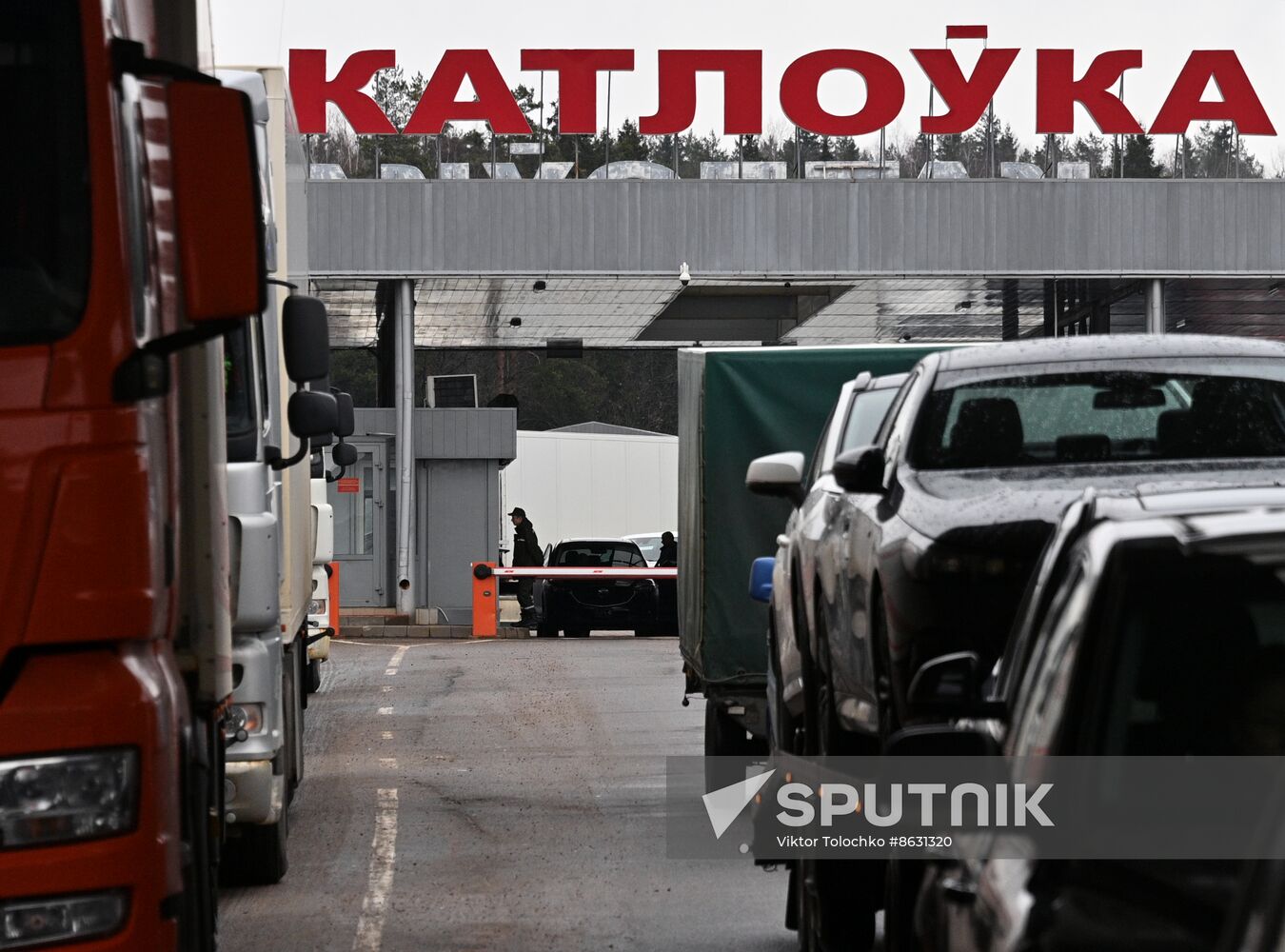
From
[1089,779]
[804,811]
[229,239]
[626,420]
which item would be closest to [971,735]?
[1089,779]

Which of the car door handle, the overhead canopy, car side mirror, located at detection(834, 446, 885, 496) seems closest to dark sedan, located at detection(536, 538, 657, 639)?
the overhead canopy

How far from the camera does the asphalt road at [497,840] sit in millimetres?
8383

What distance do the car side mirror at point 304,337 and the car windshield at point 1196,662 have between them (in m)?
4.77

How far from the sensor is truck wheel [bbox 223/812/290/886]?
9414mm

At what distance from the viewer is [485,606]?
100 feet

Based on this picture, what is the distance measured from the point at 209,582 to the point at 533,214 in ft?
95.9

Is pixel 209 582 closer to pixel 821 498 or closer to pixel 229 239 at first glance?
pixel 229 239

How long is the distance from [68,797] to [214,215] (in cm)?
123

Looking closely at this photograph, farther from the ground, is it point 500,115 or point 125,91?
point 500,115

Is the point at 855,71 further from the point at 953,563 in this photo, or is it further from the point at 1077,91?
the point at 953,563

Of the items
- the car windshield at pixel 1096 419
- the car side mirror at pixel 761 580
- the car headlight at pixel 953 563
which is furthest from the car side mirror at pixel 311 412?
the car headlight at pixel 953 563

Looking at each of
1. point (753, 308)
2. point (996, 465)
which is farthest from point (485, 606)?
point (996, 465)

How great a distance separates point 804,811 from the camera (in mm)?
7434

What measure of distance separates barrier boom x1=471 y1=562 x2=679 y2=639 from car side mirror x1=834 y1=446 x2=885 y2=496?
873 inches
